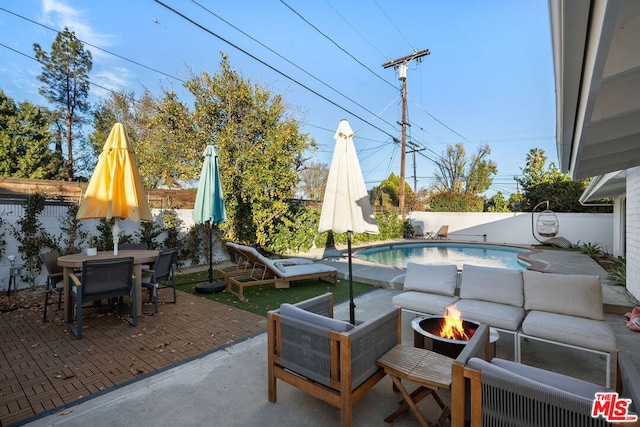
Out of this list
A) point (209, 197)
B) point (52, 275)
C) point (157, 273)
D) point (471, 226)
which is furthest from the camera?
point (471, 226)

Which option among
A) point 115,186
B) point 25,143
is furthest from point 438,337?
point 25,143

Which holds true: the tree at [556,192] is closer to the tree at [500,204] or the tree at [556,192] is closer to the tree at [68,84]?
the tree at [500,204]

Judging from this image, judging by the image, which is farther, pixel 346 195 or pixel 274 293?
pixel 274 293

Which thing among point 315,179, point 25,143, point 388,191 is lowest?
point 388,191

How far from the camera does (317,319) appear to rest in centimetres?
243

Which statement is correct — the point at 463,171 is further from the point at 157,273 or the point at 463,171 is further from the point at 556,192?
the point at 157,273

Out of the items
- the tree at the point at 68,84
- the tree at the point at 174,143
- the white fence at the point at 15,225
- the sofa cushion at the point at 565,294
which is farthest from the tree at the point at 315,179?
the sofa cushion at the point at 565,294

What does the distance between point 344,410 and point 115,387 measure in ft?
7.05

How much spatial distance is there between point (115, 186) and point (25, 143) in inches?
701

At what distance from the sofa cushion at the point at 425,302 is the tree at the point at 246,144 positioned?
655 centimetres

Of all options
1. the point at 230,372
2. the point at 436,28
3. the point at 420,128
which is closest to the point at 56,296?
the point at 230,372

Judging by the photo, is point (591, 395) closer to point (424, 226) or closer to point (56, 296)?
Answer: point (56, 296)

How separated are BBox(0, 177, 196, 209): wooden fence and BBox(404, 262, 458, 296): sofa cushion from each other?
7183 millimetres

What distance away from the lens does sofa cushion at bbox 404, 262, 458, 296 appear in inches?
167
